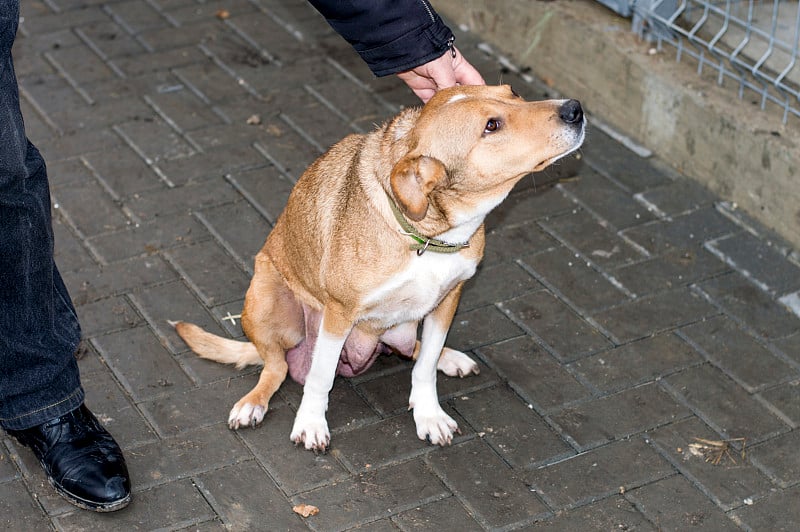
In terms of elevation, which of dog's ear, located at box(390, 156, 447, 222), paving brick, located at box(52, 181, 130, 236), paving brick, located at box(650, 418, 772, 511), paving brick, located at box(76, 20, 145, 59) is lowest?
paving brick, located at box(52, 181, 130, 236)

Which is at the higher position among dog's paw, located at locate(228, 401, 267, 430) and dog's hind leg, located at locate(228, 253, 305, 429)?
dog's hind leg, located at locate(228, 253, 305, 429)

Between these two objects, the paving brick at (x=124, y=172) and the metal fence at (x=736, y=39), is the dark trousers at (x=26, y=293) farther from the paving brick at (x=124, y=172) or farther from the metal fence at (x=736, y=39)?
the metal fence at (x=736, y=39)

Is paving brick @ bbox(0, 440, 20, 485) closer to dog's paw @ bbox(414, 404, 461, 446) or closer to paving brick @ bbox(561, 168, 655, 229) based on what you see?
dog's paw @ bbox(414, 404, 461, 446)

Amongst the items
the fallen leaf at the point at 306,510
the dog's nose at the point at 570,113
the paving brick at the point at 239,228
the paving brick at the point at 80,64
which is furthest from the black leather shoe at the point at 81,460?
the paving brick at the point at 80,64

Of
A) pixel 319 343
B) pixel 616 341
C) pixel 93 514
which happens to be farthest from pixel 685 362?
pixel 93 514

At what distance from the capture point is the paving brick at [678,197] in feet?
18.9

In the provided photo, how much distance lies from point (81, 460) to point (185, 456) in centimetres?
42

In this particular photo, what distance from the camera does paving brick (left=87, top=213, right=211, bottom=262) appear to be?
17.5ft

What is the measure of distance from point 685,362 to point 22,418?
8.91ft

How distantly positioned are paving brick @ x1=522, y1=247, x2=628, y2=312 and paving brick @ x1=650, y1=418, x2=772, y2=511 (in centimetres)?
86

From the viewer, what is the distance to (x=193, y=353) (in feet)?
15.5

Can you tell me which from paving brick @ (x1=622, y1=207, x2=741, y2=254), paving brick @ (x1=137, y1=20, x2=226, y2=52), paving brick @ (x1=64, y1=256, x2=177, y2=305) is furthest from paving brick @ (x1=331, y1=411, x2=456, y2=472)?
paving brick @ (x1=137, y1=20, x2=226, y2=52)

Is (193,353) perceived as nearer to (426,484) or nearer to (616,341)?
(426,484)

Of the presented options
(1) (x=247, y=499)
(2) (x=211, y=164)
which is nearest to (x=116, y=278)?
(2) (x=211, y=164)
